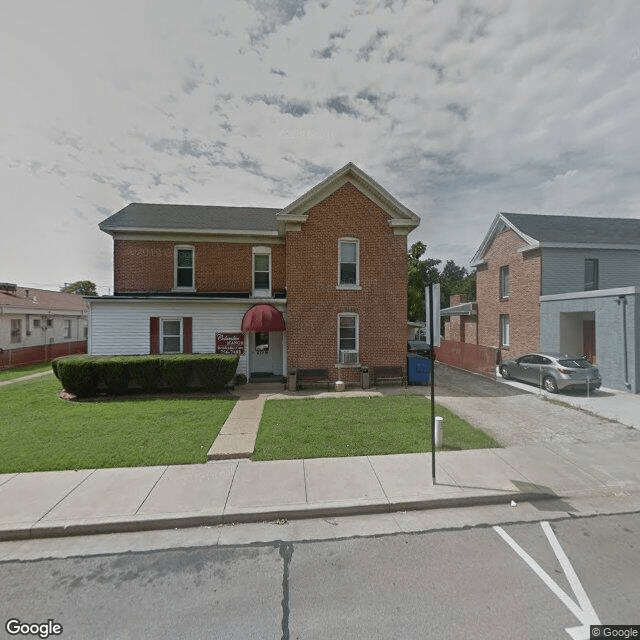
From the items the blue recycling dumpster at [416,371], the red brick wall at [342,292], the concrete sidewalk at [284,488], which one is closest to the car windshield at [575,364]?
the blue recycling dumpster at [416,371]

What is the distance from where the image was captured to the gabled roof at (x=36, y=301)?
840 inches

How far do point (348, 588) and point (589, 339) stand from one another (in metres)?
18.4

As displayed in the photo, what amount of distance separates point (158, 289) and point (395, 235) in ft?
36.5

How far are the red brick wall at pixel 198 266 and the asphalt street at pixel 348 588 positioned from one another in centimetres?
1238

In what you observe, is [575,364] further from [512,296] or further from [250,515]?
[250,515]

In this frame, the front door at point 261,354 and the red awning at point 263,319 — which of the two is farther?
the front door at point 261,354

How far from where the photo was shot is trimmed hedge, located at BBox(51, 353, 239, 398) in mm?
10500

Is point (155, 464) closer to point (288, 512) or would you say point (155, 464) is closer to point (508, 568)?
point (288, 512)

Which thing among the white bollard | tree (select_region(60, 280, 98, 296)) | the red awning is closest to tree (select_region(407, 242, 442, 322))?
the red awning

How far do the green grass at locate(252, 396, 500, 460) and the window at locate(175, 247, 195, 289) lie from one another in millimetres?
8137

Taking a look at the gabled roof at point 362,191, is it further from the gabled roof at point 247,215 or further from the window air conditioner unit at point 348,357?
the window air conditioner unit at point 348,357

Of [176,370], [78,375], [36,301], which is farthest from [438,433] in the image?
[36,301]

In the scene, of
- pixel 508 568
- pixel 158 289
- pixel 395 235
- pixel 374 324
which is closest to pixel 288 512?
pixel 508 568

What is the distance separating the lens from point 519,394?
1189 cm
